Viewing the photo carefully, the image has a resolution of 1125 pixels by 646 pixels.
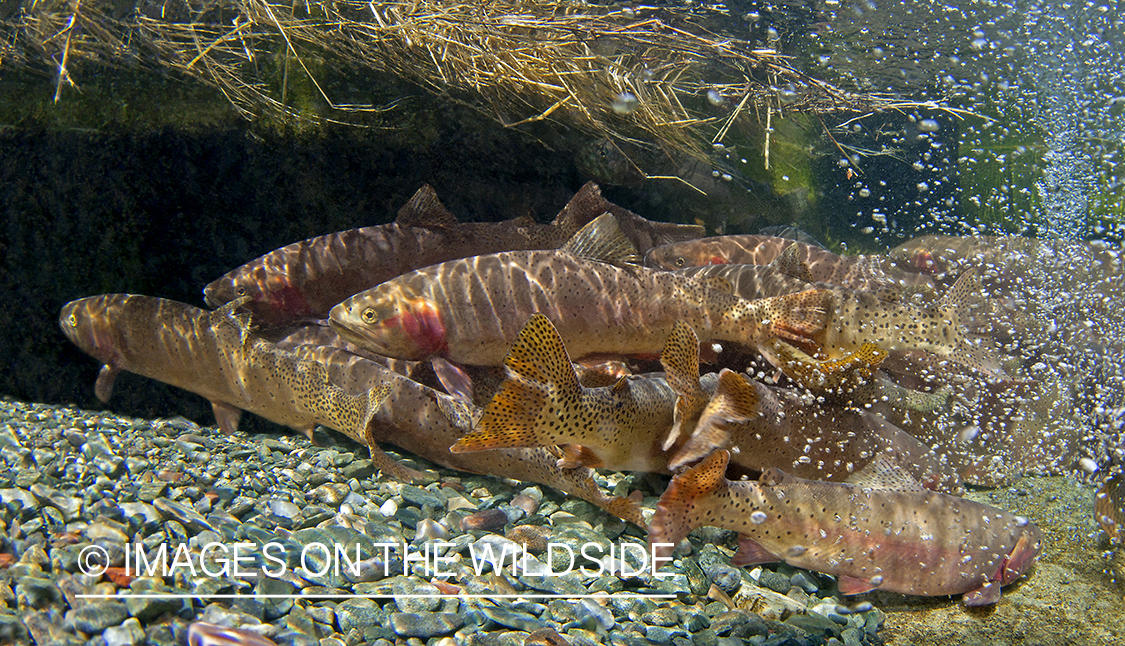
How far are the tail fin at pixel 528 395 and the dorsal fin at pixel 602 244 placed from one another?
5.17 ft

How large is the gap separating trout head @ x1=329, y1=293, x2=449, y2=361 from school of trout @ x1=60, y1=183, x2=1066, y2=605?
0.01 meters

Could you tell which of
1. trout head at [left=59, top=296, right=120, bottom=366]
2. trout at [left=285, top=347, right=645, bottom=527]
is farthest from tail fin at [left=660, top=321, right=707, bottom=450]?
trout head at [left=59, top=296, right=120, bottom=366]

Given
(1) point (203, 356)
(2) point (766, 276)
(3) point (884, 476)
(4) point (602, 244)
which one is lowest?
(3) point (884, 476)

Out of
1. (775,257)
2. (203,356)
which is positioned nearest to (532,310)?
→ (203,356)

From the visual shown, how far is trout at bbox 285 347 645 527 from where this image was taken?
3.37 meters

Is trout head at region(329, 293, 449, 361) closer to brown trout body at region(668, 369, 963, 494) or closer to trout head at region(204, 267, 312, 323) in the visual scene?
trout head at region(204, 267, 312, 323)

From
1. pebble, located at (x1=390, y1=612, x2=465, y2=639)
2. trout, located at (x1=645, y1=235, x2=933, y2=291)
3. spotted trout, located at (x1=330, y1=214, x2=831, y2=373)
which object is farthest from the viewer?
trout, located at (x1=645, y1=235, x2=933, y2=291)

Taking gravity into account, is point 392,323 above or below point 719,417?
above

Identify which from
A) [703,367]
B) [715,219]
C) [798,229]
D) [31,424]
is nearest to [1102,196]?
[798,229]

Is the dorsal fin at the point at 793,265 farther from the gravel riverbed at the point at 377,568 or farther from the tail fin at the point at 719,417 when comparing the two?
the gravel riverbed at the point at 377,568

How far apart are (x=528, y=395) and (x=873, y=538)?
205 centimetres

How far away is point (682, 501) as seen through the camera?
105 inches

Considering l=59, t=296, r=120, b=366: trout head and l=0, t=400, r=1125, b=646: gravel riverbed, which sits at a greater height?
l=59, t=296, r=120, b=366: trout head

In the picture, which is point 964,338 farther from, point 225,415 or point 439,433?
point 225,415
